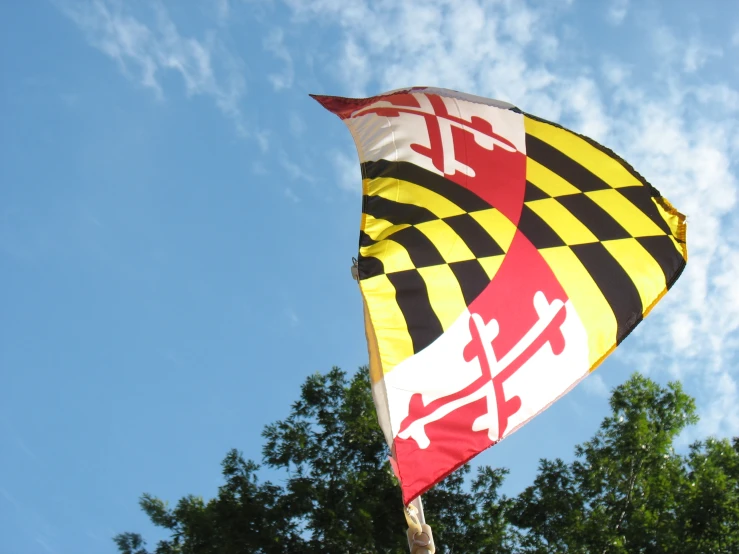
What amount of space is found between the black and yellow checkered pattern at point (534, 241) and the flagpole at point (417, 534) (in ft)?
3.25

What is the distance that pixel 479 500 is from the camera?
53.8 ft

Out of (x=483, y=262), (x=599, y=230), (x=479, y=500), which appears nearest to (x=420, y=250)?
(x=483, y=262)

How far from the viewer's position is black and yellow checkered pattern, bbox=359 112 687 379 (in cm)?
559

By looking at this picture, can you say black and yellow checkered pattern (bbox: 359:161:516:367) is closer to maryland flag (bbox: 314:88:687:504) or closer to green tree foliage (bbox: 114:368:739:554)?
maryland flag (bbox: 314:88:687:504)

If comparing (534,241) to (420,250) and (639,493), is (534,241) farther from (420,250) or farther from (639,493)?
(639,493)

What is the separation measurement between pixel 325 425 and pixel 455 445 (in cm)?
1288

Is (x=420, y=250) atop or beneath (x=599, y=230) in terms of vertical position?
beneath

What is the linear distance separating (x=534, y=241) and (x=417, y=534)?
3355mm

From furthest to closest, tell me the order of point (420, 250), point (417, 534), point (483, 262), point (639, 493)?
point (639, 493), point (483, 262), point (420, 250), point (417, 534)

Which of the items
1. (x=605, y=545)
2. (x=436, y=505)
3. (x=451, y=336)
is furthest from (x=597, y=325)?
(x=436, y=505)

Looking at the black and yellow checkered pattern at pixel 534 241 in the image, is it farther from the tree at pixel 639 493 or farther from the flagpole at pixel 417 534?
the tree at pixel 639 493

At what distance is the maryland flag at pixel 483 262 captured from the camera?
5129 mm

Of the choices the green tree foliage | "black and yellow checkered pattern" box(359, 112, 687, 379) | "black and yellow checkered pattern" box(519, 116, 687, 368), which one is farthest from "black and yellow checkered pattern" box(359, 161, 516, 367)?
the green tree foliage

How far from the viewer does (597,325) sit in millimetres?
6320
